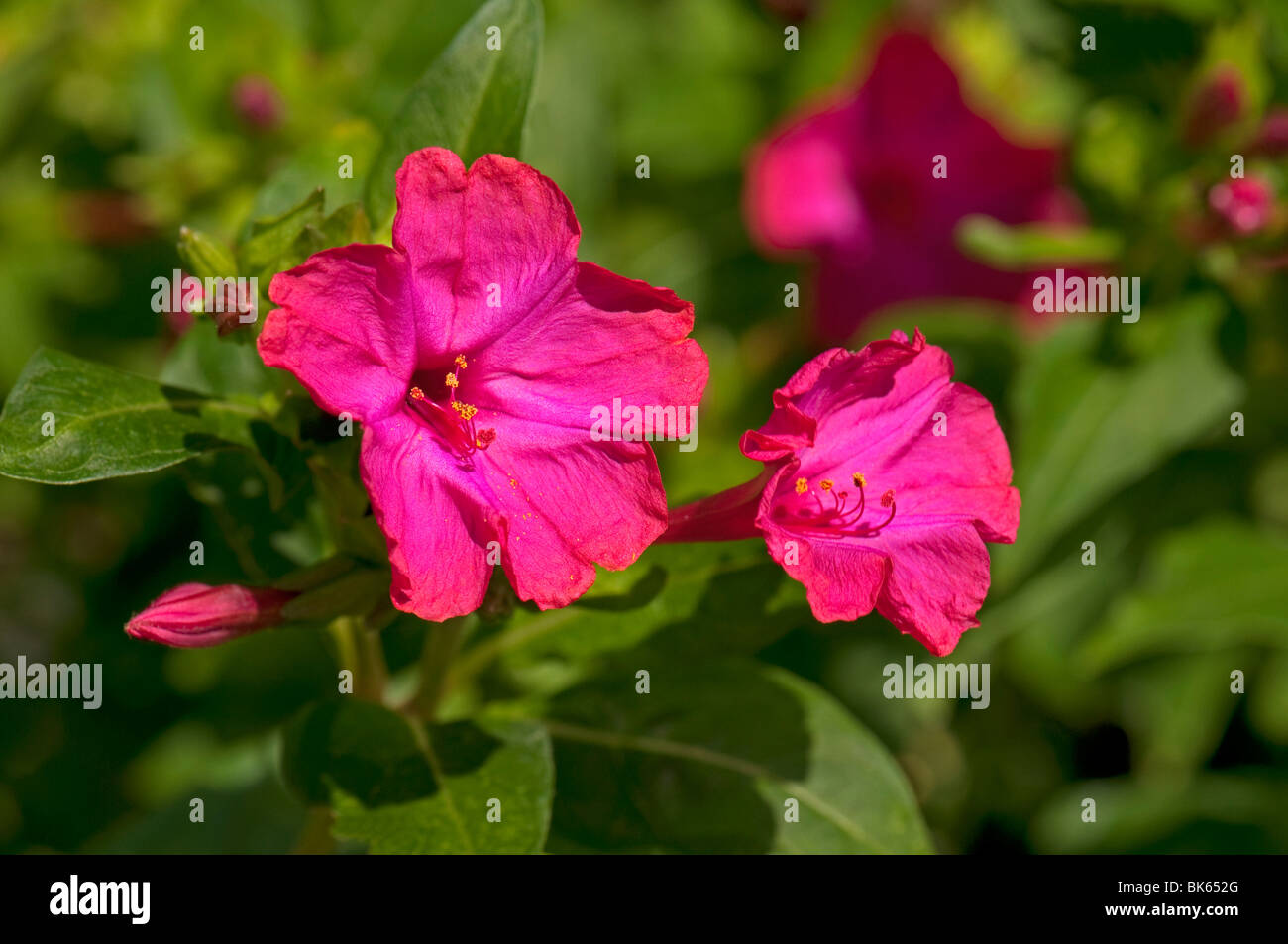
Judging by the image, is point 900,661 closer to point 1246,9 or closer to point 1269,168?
point 1269,168

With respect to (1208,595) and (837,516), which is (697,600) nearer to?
(837,516)

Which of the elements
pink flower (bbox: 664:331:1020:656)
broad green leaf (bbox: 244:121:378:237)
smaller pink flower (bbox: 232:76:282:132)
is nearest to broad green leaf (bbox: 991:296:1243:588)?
pink flower (bbox: 664:331:1020:656)

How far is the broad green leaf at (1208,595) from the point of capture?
2.45 meters

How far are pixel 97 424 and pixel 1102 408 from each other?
1812 millimetres

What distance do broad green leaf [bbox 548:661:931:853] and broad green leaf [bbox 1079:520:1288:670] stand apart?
0.86 metres

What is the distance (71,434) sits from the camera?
1.37m

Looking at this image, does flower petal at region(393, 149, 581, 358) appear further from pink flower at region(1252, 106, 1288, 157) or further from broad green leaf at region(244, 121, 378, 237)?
pink flower at region(1252, 106, 1288, 157)

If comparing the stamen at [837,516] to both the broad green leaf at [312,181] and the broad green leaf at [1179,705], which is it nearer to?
the broad green leaf at [312,181]

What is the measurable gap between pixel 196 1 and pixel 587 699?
170 centimetres

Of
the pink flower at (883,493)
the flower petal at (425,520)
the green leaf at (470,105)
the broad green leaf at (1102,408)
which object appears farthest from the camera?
the broad green leaf at (1102,408)

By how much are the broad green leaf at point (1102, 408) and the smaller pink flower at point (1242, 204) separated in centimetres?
21

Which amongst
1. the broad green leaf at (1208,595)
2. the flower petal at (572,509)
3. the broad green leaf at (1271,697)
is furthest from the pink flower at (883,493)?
the broad green leaf at (1271,697)

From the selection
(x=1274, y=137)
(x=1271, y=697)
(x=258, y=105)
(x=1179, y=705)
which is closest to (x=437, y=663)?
(x=258, y=105)
